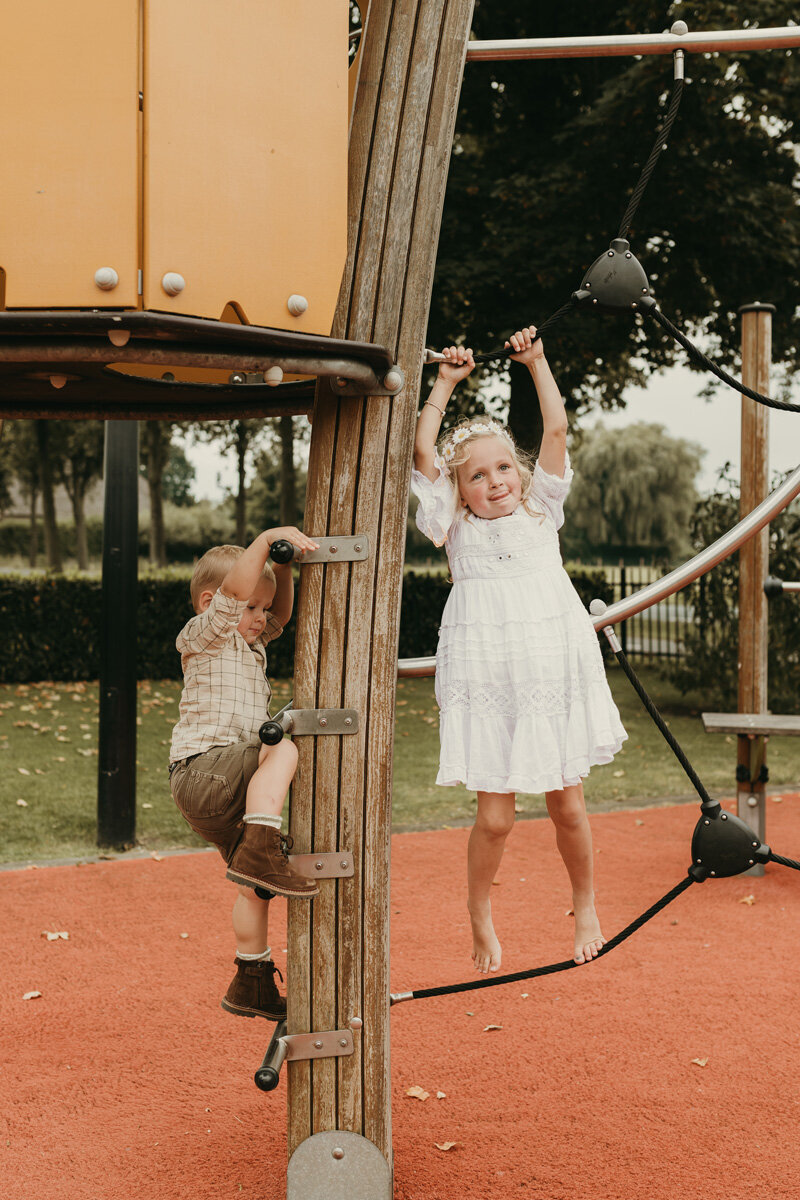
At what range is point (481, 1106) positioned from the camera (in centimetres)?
322

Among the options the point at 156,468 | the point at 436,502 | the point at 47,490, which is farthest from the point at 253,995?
the point at 156,468

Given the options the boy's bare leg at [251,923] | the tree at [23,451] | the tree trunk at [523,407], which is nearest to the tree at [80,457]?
the tree at [23,451]

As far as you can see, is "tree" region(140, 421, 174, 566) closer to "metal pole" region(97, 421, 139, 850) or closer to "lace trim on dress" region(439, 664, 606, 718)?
"metal pole" region(97, 421, 139, 850)

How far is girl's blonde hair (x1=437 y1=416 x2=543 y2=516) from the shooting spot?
8.82 feet

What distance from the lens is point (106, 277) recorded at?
1.83 metres

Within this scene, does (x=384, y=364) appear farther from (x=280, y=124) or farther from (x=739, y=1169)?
(x=739, y=1169)

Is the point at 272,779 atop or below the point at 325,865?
atop

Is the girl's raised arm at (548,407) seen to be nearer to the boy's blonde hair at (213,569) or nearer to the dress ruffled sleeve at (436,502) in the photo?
the dress ruffled sleeve at (436,502)

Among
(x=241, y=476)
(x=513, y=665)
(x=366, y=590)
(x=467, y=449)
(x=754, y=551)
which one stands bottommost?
(x=513, y=665)

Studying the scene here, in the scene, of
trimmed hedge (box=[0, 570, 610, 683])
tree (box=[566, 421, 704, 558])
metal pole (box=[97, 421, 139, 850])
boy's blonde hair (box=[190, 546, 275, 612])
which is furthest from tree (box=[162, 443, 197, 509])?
boy's blonde hair (box=[190, 546, 275, 612])

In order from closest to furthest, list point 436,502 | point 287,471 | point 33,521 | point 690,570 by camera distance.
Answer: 1. point 436,502
2. point 690,570
3. point 287,471
4. point 33,521

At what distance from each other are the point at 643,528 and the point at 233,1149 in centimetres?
2858

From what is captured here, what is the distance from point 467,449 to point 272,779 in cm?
93

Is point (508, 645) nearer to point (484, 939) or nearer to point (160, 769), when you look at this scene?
point (484, 939)
